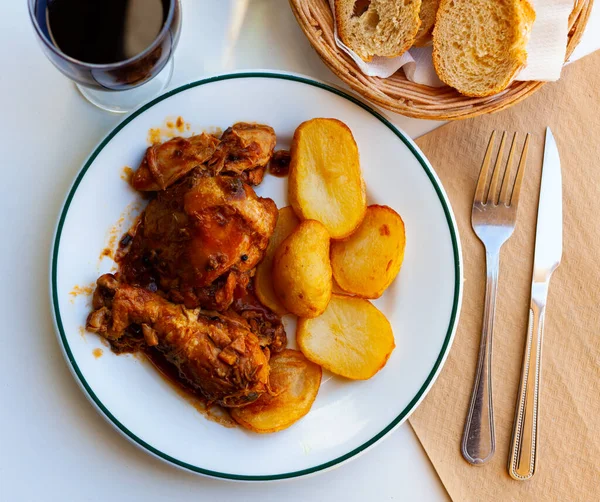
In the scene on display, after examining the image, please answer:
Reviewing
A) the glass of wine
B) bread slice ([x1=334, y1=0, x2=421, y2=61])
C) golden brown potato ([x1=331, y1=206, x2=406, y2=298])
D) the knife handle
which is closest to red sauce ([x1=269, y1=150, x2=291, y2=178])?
golden brown potato ([x1=331, y1=206, x2=406, y2=298])

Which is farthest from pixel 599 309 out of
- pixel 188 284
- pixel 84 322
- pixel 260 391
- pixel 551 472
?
pixel 84 322

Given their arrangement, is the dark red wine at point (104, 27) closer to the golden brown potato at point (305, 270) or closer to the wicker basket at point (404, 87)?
the wicker basket at point (404, 87)

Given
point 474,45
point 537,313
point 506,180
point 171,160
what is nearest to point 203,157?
point 171,160

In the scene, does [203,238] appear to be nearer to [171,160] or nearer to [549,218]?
[171,160]

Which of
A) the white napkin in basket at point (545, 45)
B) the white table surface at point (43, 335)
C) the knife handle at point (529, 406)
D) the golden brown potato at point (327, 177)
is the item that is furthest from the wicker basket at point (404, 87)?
the knife handle at point (529, 406)

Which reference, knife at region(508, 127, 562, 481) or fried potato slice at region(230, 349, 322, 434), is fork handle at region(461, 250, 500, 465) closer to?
knife at region(508, 127, 562, 481)
